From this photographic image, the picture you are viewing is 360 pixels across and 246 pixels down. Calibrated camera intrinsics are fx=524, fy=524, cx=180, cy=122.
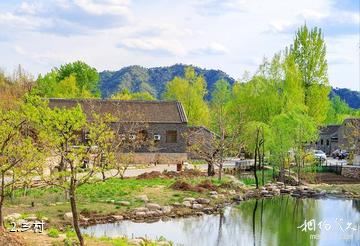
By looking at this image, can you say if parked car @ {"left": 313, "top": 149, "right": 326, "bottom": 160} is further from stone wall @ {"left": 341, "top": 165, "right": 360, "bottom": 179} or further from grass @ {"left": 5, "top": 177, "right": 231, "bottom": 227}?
grass @ {"left": 5, "top": 177, "right": 231, "bottom": 227}

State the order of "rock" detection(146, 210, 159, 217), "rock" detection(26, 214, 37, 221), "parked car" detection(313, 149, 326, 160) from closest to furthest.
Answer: "rock" detection(26, 214, 37, 221) < "rock" detection(146, 210, 159, 217) < "parked car" detection(313, 149, 326, 160)

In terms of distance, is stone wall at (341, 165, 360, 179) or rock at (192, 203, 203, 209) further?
stone wall at (341, 165, 360, 179)

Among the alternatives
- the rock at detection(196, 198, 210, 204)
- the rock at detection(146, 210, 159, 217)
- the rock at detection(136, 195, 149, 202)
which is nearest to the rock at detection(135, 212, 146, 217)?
the rock at detection(146, 210, 159, 217)

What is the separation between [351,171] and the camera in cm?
3547

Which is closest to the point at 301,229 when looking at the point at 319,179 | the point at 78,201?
the point at 78,201

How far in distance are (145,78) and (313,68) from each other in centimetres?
8365

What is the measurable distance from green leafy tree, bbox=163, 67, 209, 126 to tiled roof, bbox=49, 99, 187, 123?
10246 mm

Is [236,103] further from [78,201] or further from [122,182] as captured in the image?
[78,201]

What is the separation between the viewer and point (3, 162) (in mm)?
14656

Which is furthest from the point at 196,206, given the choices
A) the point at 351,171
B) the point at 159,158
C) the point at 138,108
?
the point at 138,108

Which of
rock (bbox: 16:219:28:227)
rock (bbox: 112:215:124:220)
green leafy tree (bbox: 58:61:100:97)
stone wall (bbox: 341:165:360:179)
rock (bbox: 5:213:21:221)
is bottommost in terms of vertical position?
rock (bbox: 112:215:124:220)

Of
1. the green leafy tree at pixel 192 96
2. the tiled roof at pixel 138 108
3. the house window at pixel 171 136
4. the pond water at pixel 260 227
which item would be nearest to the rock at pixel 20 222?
the pond water at pixel 260 227

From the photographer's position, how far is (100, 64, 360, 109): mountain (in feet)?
382

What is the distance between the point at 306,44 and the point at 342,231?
82.8 ft
